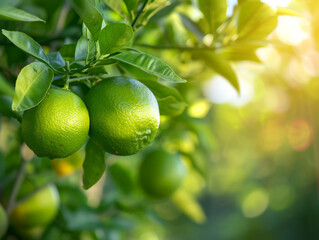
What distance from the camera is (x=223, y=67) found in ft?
2.72

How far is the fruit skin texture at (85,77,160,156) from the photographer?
58 cm

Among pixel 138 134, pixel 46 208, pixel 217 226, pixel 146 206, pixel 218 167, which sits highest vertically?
pixel 138 134

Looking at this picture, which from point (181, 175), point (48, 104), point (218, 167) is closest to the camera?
point (48, 104)

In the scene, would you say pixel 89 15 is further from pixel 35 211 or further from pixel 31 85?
pixel 35 211

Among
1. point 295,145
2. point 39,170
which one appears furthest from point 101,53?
point 295,145

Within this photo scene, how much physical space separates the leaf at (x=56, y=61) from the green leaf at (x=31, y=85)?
4 cm

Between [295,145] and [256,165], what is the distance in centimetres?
153

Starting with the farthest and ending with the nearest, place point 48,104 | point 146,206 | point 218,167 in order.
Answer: point 218,167, point 146,206, point 48,104

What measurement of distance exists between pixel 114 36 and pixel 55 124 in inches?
6.4

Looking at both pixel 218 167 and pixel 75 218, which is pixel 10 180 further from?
pixel 218 167

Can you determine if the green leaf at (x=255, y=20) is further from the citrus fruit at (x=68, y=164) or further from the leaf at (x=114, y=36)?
the citrus fruit at (x=68, y=164)

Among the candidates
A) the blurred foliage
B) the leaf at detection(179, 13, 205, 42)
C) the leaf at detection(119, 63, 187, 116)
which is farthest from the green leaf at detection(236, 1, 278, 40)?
the leaf at detection(119, 63, 187, 116)

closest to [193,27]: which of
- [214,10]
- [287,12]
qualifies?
[214,10]

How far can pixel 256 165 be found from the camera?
609 centimetres
